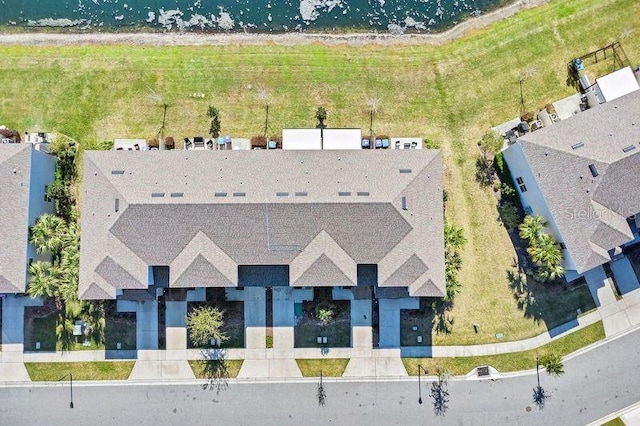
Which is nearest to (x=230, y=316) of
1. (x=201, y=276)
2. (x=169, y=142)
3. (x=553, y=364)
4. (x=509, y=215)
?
(x=201, y=276)

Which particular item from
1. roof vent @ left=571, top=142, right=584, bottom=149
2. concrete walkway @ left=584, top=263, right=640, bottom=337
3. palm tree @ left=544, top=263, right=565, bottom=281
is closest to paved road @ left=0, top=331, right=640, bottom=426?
concrete walkway @ left=584, top=263, right=640, bottom=337

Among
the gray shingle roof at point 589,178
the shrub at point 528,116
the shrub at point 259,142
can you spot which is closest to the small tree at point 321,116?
the shrub at point 259,142

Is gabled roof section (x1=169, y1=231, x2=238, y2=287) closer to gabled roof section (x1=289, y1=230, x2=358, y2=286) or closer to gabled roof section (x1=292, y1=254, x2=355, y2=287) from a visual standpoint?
gabled roof section (x1=289, y1=230, x2=358, y2=286)

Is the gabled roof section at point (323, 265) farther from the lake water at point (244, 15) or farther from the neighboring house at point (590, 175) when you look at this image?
the lake water at point (244, 15)

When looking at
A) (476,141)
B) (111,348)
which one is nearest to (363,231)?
(476,141)

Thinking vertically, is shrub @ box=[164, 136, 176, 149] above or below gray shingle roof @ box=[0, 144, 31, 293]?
above
